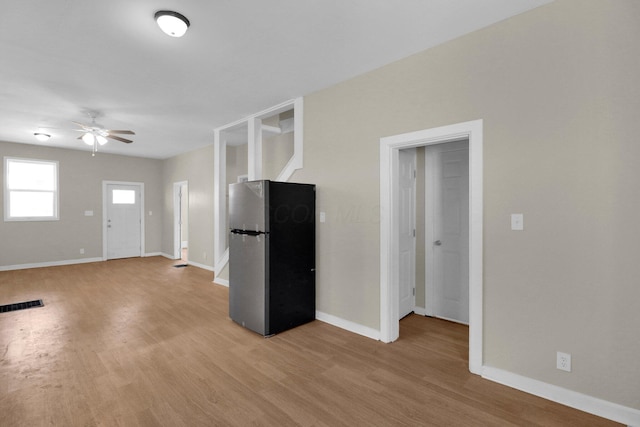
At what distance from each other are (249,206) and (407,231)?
1981 millimetres

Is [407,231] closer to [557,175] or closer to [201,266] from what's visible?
[557,175]

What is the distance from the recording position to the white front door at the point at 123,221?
7.66 m

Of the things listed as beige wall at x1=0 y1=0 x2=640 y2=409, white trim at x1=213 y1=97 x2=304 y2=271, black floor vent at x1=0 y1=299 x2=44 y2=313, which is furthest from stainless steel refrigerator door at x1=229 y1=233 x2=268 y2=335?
black floor vent at x1=0 y1=299 x2=44 y2=313

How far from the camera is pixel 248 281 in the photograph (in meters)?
3.30

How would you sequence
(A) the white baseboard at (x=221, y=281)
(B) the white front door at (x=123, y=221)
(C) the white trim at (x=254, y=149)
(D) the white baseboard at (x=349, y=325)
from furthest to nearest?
(B) the white front door at (x=123, y=221)
(A) the white baseboard at (x=221, y=281)
(C) the white trim at (x=254, y=149)
(D) the white baseboard at (x=349, y=325)

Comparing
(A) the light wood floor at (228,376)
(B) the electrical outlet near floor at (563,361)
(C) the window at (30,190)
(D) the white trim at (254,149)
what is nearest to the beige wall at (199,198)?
(D) the white trim at (254,149)

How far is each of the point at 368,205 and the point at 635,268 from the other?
2.02 metres

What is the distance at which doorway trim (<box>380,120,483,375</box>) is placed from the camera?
2.38 meters

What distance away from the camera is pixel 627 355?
6.02 ft

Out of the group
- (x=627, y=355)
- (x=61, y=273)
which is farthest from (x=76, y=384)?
(x=61, y=273)

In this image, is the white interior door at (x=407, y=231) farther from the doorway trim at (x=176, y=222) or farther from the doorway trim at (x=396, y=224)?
the doorway trim at (x=176, y=222)

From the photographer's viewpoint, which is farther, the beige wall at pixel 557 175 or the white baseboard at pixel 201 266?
the white baseboard at pixel 201 266

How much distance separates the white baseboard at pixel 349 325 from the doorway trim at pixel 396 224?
0.11m

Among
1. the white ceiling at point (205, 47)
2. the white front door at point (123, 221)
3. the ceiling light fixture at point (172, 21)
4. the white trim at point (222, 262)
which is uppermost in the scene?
the white ceiling at point (205, 47)
